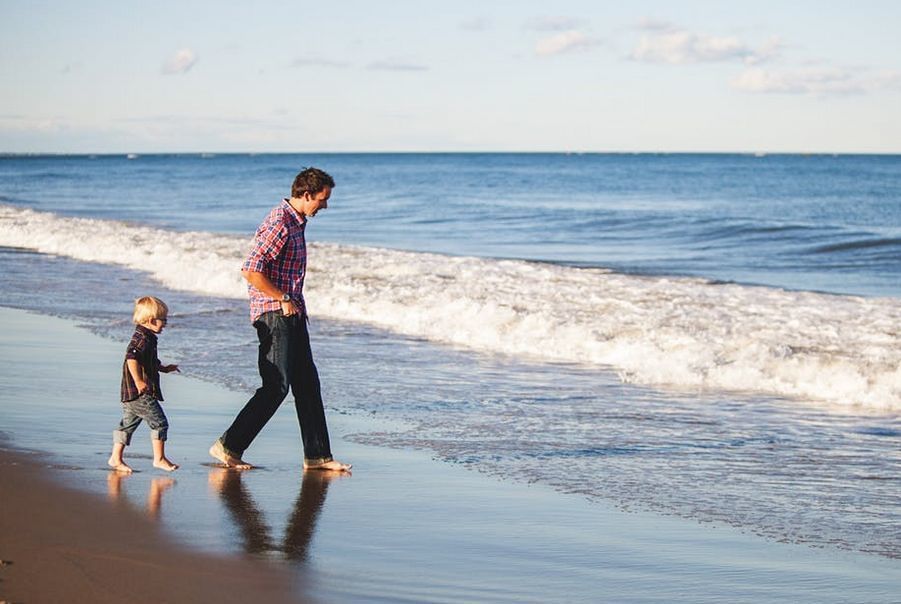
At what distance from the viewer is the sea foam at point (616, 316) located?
10617 mm

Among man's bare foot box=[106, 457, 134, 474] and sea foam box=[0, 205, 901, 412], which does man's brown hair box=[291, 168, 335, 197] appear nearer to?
man's bare foot box=[106, 457, 134, 474]

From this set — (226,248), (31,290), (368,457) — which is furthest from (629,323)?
(226,248)

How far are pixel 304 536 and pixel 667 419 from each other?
402 cm

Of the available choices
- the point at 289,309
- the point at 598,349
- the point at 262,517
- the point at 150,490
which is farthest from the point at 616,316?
the point at 262,517

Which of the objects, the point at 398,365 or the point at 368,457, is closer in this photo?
the point at 368,457

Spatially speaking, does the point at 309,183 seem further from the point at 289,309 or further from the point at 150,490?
the point at 150,490

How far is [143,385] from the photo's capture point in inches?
252

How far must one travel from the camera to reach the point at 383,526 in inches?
220

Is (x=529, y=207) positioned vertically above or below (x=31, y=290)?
above

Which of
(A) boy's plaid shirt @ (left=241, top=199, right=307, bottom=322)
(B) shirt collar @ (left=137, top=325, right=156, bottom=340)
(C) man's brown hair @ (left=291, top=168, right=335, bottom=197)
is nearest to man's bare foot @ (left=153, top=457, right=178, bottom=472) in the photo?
(B) shirt collar @ (left=137, top=325, right=156, bottom=340)

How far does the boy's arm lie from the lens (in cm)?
637

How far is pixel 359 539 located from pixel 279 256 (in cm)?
175

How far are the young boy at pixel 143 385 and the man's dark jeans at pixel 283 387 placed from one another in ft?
1.29

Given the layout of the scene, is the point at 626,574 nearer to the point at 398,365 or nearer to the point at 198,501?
the point at 198,501
